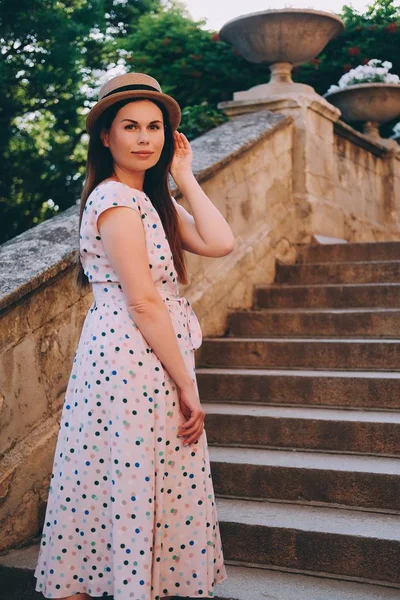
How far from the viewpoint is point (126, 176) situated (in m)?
2.61

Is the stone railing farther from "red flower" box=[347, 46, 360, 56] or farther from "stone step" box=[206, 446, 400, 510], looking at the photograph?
"red flower" box=[347, 46, 360, 56]

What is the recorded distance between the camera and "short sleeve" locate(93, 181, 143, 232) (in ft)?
8.00

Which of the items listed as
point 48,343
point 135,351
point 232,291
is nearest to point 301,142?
point 232,291

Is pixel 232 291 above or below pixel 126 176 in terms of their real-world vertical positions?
below

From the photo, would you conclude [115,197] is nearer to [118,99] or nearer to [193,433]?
[118,99]

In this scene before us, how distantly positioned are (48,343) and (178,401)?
120 cm

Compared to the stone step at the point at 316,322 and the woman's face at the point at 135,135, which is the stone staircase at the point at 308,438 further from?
the woman's face at the point at 135,135

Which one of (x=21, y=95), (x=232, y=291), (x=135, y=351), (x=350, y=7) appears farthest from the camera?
(x=350, y=7)

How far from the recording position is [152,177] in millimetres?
2742

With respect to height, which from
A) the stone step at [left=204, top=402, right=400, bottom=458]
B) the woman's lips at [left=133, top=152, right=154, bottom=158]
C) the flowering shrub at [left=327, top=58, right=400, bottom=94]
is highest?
the flowering shrub at [left=327, top=58, right=400, bottom=94]

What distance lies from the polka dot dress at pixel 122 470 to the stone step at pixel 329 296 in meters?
2.84

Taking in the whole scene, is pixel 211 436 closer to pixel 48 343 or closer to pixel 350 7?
pixel 48 343

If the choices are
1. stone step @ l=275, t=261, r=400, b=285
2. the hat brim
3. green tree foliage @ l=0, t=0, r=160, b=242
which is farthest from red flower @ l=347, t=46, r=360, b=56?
the hat brim

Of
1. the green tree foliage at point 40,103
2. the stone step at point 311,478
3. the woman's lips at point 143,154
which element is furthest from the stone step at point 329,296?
the green tree foliage at point 40,103
